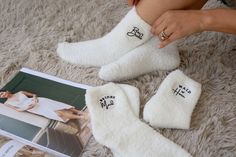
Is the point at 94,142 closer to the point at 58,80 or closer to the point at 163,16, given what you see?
the point at 58,80

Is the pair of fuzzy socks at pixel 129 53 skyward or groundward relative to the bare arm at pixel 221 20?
groundward

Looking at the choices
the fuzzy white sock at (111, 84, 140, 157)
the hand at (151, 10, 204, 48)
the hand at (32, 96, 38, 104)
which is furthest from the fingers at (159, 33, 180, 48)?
the hand at (32, 96, 38, 104)

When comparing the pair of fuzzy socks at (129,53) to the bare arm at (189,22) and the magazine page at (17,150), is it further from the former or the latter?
the magazine page at (17,150)

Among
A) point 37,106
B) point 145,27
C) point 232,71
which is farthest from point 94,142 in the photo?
point 232,71

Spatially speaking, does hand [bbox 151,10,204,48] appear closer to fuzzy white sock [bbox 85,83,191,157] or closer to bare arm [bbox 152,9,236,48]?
bare arm [bbox 152,9,236,48]

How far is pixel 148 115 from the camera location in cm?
80

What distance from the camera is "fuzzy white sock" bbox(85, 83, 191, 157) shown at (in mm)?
733

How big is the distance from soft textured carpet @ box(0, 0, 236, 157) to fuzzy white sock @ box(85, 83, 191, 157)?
0.10 feet

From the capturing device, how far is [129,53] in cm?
90

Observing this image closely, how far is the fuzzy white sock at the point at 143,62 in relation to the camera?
0.88 m

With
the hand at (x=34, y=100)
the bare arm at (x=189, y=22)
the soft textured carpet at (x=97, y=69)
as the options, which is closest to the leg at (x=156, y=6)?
the bare arm at (x=189, y=22)

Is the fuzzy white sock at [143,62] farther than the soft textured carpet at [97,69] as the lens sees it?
Yes

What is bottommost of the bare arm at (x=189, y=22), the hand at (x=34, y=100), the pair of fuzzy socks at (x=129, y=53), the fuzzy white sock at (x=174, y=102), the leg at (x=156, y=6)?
the fuzzy white sock at (x=174, y=102)

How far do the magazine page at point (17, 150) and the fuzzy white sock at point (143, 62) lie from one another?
257 millimetres
